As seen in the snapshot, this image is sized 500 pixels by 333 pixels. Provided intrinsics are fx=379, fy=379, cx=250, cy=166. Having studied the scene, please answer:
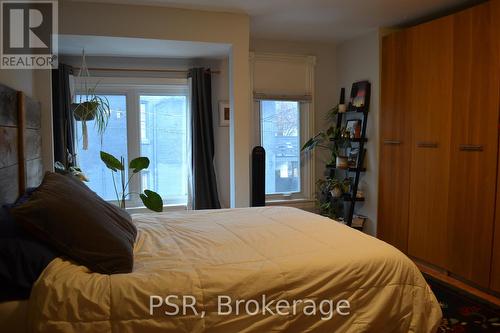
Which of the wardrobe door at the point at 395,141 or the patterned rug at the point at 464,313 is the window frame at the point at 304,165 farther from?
the patterned rug at the point at 464,313

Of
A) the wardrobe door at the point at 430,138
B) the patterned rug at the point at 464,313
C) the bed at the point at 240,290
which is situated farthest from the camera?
the wardrobe door at the point at 430,138

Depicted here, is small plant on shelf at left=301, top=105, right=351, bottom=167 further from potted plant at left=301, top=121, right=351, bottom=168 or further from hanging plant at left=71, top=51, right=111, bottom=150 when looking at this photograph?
hanging plant at left=71, top=51, right=111, bottom=150

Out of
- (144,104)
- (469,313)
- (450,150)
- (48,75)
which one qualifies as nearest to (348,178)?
(450,150)

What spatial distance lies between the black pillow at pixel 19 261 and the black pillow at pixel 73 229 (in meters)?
0.04

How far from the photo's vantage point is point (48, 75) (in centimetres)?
311

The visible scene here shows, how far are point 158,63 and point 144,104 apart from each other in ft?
1.60

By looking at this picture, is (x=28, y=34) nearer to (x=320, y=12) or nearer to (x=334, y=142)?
(x=320, y=12)

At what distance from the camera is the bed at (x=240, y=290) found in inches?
53.3

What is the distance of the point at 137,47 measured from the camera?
3609mm

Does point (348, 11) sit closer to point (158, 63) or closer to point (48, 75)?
point (158, 63)

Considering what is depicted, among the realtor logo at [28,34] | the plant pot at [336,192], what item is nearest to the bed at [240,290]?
the realtor logo at [28,34]

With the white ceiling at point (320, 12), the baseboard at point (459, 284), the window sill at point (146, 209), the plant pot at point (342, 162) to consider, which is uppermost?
the white ceiling at point (320, 12)

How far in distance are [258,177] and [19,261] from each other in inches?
117

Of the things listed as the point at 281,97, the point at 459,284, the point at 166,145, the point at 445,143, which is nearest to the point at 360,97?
the point at 281,97
